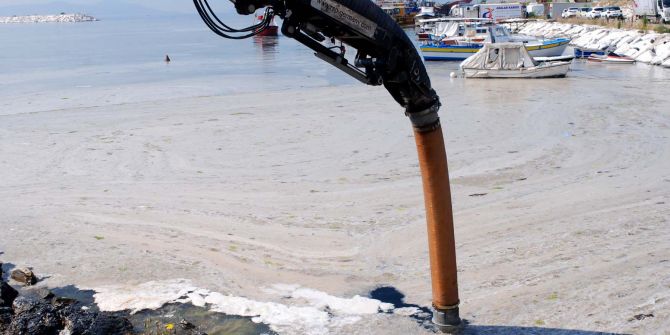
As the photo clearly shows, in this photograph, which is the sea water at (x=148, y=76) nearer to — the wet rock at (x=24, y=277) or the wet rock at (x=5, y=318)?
the wet rock at (x=24, y=277)

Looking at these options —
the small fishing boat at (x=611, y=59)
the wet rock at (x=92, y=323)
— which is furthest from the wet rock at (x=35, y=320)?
the small fishing boat at (x=611, y=59)

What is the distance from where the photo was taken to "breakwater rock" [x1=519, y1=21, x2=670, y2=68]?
36.7 metres

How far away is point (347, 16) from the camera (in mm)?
5953

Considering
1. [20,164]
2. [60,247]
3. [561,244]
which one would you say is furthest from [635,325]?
[20,164]

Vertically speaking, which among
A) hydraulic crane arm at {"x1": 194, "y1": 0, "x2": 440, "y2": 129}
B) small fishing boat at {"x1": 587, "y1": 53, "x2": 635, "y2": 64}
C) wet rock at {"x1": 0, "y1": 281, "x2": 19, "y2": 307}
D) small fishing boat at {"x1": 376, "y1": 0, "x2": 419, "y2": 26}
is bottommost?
small fishing boat at {"x1": 587, "y1": 53, "x2": 635, "y2": 64}

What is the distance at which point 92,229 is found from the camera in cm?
1120

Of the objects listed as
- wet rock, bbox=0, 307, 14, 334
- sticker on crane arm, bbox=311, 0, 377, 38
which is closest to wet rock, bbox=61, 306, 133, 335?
wet rock, bbox=0, 307, 14, 334

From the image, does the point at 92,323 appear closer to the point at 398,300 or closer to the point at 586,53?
the point at 398,300

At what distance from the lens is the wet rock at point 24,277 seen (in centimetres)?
895

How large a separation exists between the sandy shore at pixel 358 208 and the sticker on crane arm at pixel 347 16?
3.14 meters

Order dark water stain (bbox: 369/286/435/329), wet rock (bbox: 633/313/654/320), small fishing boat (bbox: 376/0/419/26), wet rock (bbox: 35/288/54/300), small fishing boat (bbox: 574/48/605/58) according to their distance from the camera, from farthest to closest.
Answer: small fishing boat (bbox: 376/0/419/26) < small fishing boat (bbox: 574/48/605/58) < wet rock (bbox: 35/288/54/300) < dark water stain (bbox: 369/286/435/329) < wet rock (bbox: 633/313/654/320)

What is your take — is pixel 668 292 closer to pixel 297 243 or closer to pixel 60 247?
pixel 297 243

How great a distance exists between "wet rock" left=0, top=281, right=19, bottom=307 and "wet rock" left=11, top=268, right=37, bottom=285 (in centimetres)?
86

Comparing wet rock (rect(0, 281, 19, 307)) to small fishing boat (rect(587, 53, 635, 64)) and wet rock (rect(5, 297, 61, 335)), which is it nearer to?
wet rock (rect(5, 297, 61, 335))
